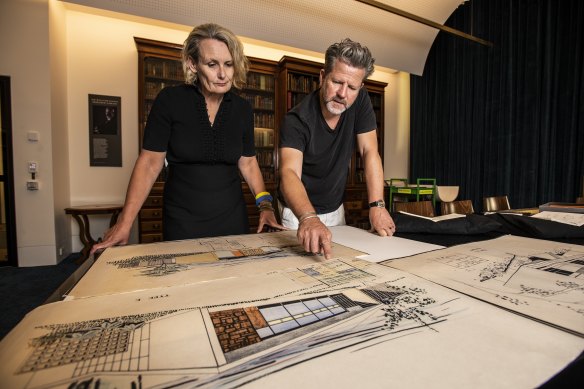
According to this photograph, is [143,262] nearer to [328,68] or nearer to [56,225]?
[328,68]

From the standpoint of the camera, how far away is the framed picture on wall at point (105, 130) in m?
3.75

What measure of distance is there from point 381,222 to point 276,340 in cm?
81

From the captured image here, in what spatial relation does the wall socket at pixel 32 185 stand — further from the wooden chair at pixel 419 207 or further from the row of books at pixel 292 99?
the wooden chair at pixel 419 207

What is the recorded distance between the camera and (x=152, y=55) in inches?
139

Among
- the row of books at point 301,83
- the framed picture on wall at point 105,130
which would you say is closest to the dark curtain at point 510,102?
the row of books at point 301,83

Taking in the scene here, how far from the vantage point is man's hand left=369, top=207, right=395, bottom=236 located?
1050mm

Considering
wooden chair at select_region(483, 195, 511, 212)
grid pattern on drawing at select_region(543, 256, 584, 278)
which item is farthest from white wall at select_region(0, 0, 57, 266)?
wooden chair at select_region(483, 195, 511, 212)

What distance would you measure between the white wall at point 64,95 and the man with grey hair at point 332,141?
316 centimetres

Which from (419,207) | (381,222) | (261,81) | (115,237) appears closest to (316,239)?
(381,222)

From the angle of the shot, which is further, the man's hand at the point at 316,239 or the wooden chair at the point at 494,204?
the wooden chair at the point at 494,204

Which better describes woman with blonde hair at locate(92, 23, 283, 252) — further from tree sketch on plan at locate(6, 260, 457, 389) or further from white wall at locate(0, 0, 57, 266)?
white wall at locate(0, 0, 57, 266)

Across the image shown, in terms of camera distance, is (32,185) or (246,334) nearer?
(246,334)

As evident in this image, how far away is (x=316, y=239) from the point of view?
0.72 m

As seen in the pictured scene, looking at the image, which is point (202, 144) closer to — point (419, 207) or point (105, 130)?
point (419, 207)
